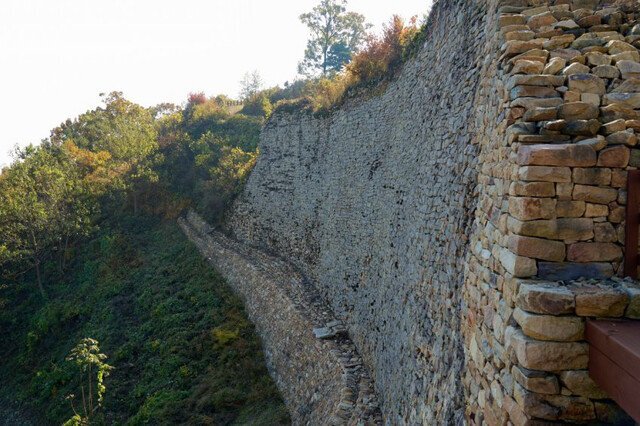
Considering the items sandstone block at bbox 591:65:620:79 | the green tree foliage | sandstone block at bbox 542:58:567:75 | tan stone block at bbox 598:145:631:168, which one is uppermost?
sandstone block at bbox 542:58:567:75

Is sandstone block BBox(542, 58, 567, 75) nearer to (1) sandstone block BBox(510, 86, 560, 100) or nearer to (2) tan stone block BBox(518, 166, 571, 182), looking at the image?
(1) sandstone block BBox(510, 86, 560, 100)

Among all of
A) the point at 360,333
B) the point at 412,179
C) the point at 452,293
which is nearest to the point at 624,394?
the point at 452,293

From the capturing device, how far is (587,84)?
294 cm

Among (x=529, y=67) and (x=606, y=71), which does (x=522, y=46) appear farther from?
(x=606, y=71)

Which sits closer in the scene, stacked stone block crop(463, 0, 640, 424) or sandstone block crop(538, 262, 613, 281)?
stacked stone block crop(463, 0, 640, 424)

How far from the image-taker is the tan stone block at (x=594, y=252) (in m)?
2.58

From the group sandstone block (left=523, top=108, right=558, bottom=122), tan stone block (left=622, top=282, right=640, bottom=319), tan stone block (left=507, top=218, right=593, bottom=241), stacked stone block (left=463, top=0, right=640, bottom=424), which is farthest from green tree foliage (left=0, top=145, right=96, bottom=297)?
tan stone block (left=622, top=282, right=640, bottom=319)

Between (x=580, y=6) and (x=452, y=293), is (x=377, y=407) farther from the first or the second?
(x=580, y=6)

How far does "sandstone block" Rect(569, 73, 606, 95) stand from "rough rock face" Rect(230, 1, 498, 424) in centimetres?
119

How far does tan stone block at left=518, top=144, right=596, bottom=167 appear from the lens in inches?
102

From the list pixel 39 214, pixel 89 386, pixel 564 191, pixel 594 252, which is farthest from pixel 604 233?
pixel 39 214

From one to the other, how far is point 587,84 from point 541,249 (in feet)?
4.01

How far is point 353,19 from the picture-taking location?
36906 millimetres

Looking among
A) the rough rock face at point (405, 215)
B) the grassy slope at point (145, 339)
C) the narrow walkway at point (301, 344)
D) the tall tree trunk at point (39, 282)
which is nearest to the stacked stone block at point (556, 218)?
the rough rock face at point (405, 215)
